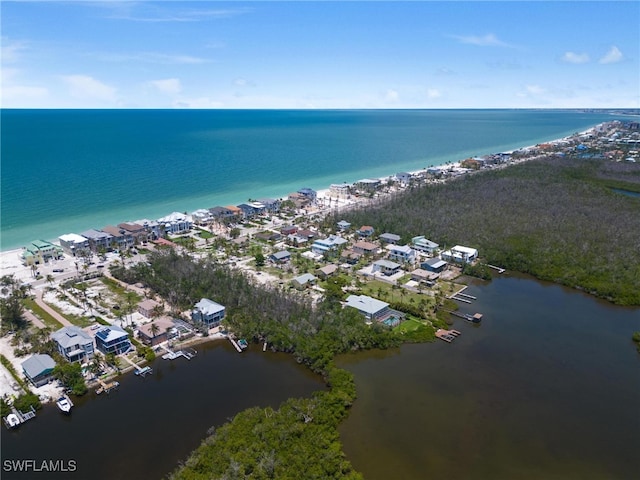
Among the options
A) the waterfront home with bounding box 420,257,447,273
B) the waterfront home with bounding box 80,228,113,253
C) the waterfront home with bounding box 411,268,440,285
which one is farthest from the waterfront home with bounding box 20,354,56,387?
the waterfront home with bounding box 420,257,447,273

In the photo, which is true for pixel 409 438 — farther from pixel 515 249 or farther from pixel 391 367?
pixel 515 249

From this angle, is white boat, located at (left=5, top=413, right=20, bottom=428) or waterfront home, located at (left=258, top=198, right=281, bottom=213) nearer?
white boat, located at (left=5, top=413, right=20, bottom=428)

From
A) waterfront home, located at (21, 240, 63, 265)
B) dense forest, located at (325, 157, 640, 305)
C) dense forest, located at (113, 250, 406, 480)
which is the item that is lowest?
dense forest, located at (113, 250, 406, 480)

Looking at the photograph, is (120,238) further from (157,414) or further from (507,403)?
(507,403)

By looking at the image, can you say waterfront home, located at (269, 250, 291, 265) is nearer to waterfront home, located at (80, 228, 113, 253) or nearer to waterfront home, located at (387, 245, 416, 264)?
waterfront home, located at (387, 245, 416, 264)

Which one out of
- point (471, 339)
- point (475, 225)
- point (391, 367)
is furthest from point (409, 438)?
point (475, 225)

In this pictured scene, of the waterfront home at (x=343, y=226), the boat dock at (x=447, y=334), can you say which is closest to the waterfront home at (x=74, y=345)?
the boat dock at (x=447, y=334)

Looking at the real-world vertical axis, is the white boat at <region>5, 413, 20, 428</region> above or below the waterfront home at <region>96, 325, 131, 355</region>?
below
